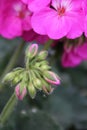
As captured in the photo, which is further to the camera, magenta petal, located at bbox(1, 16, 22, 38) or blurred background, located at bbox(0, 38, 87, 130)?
blurred background, located at bbox(0, 38, 87, 130)

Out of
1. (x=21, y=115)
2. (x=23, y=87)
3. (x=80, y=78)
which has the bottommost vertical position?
(x=80, y=78)

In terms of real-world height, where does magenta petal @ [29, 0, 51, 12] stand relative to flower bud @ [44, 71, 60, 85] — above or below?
above

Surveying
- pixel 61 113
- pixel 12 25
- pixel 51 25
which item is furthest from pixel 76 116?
pixel 51 25

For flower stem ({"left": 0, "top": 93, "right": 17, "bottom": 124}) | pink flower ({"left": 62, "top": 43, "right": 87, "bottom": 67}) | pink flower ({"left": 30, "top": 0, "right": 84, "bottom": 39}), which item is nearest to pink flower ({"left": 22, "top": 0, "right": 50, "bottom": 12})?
pink flower ({"left": 30, "top": 0, "right": 84, "bottom": 39})

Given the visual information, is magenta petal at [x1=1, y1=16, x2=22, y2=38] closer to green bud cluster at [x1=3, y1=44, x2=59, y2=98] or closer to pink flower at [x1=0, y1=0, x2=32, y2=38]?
pink flower at [x1=0, y1=0, x2=32, y2=38]

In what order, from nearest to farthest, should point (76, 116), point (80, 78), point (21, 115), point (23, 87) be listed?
point (23, 87) → point (21, 115) → point (76, 116) → point (80, 78)

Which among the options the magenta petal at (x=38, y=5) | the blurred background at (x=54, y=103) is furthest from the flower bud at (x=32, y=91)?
the blurred background at (x=54, y=103)

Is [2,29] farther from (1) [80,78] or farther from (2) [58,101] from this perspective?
(1) [80,78]
